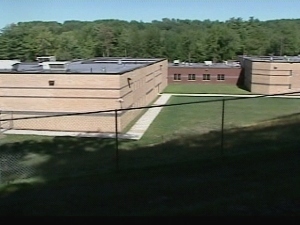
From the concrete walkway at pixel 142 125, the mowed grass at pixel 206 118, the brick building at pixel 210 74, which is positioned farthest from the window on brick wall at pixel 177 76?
the concrete walkway at pixel 142 125

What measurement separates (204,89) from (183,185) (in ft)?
139

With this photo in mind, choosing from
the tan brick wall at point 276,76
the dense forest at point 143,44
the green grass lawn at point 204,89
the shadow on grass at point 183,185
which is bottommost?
the green grass lawn at point 204,89

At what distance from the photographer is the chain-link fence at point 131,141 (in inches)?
415

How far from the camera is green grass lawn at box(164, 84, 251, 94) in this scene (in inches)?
1799

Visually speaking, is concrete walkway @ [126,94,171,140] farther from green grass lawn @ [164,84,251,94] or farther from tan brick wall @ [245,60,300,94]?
tan brick wall @ [245,60,300,94]

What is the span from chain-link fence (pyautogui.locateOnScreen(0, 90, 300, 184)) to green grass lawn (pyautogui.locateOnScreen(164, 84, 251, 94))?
34.5 ft

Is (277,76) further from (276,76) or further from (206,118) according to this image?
(206,118)

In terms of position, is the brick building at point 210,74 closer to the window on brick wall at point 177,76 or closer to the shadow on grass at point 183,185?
the window on brick wall at point 177,76

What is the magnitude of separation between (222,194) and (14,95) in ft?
75.6

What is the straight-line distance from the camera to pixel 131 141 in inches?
804

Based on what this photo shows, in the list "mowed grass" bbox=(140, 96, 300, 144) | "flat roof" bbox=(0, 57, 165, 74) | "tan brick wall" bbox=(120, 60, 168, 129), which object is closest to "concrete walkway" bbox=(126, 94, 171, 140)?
"mowed grass" bbox=(140, 96, 300, 144)

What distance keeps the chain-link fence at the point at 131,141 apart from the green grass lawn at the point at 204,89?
34.5ft

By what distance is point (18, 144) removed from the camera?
62.3 ft

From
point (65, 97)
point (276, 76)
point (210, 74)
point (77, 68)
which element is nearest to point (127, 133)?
point (65, 97)
